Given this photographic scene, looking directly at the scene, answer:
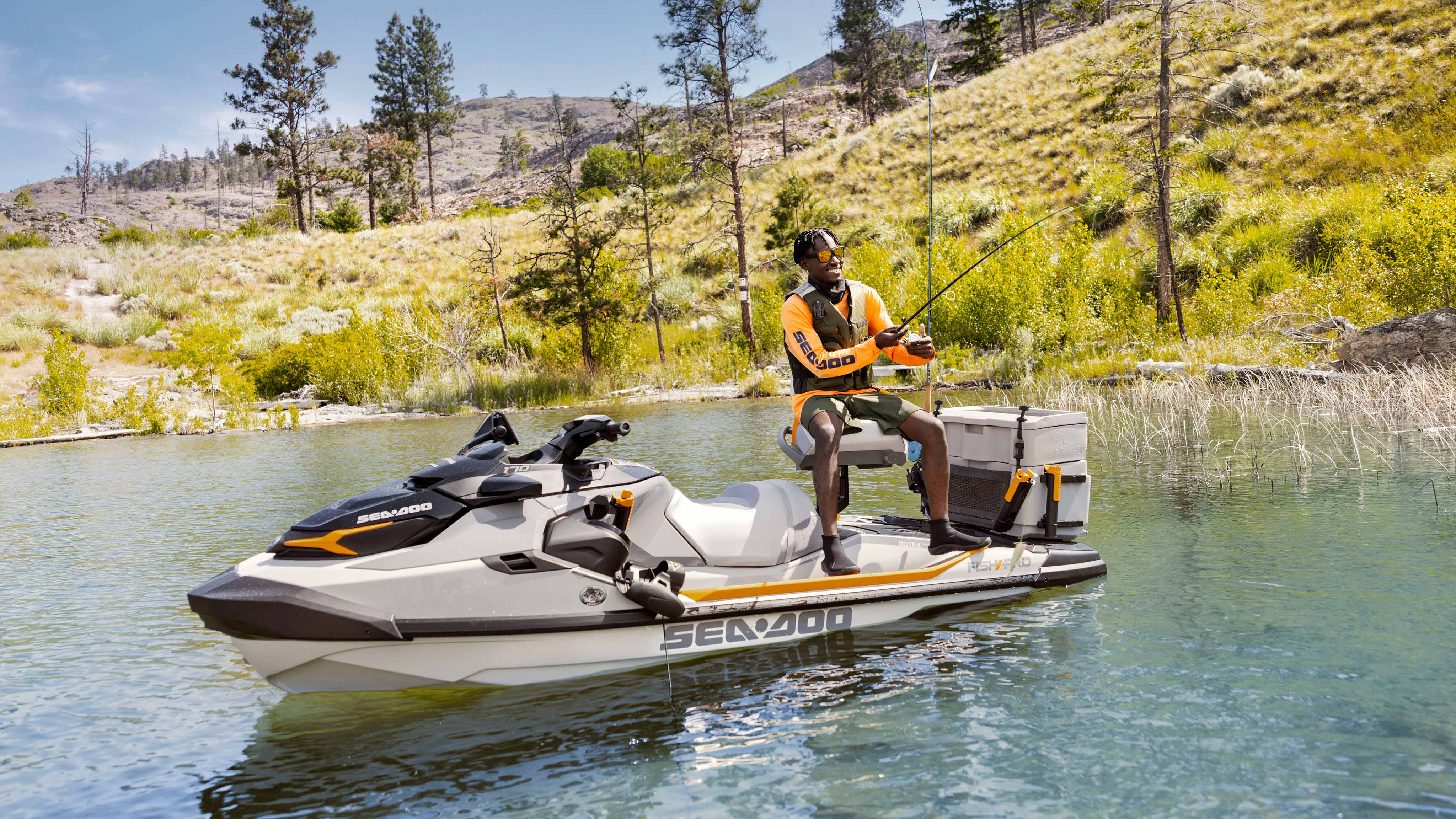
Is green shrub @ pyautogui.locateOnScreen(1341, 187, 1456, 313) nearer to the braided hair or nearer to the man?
the man

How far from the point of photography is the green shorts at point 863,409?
4633 mm

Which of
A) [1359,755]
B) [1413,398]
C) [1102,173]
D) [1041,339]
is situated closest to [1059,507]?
[1359,755]

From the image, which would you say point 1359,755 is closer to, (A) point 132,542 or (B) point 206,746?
(B) point 206,746

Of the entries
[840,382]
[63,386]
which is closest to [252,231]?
[63,386]

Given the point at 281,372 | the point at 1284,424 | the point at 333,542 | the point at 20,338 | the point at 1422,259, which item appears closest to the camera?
the point at 333,542

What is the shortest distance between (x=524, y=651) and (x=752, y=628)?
110 centimetres

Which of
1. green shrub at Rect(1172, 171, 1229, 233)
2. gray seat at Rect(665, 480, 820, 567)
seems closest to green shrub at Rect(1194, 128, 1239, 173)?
green shrub at Rect(1172, 171, 1229, 233)

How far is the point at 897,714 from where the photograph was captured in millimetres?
3746

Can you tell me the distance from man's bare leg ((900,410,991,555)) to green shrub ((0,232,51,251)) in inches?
2146

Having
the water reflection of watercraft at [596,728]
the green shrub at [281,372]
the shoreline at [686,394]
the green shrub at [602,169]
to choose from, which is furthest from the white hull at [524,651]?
the green shrub at [602,169]

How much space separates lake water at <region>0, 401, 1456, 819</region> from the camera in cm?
311

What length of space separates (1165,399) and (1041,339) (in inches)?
315

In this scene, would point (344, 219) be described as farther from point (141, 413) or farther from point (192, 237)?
point (141, 413)

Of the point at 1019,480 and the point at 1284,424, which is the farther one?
the point at 1284,424
